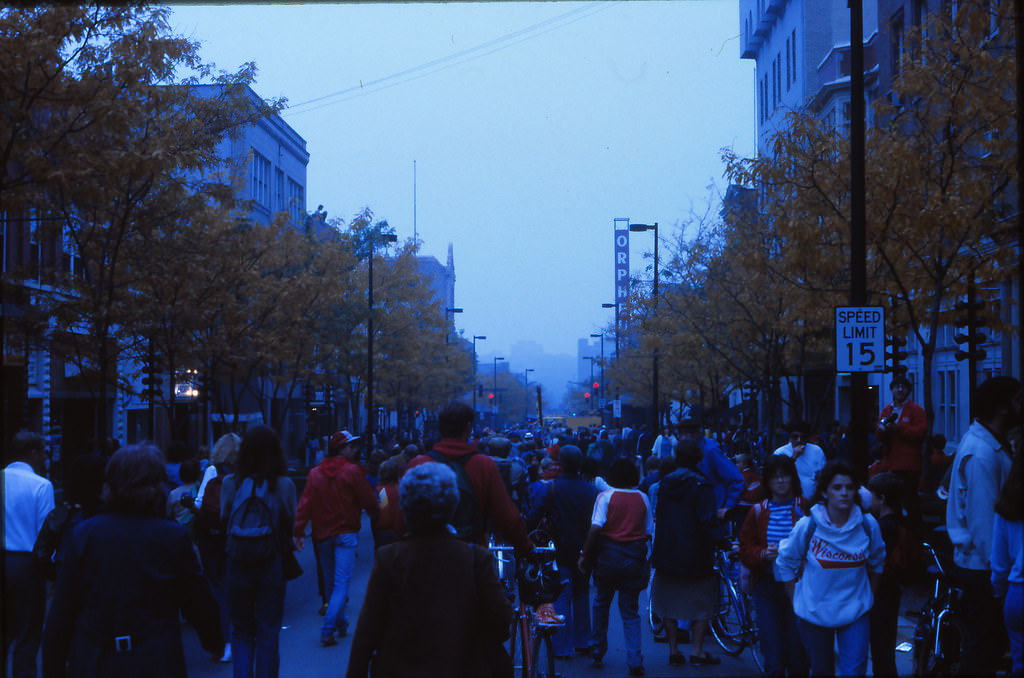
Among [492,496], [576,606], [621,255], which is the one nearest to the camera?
[492,496]

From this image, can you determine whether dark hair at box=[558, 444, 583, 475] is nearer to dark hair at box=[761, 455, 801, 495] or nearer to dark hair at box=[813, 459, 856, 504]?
dark hair at box=[761, 455, 801, 495]

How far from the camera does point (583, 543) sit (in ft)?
36.6

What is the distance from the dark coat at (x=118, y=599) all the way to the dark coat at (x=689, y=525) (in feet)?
18.4

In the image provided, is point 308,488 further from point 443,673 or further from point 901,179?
point 901,179

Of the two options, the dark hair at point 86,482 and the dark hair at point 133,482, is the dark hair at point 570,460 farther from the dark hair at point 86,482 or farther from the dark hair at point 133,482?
the dark hair at point 133,482

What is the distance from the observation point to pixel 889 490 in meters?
8.12

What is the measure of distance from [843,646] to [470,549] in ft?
8.99

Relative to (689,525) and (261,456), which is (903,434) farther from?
(261,456)

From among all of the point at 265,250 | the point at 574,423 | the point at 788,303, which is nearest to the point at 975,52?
the point at 788,303

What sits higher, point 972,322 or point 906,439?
point 972,322

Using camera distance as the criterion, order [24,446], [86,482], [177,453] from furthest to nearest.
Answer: [177,453] → [24,446] → [86,482]

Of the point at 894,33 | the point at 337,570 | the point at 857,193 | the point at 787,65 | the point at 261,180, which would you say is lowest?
the point at 337,570

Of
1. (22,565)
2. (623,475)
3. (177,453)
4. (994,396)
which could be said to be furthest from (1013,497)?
(177,453)

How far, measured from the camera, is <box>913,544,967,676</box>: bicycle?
28.8ft
